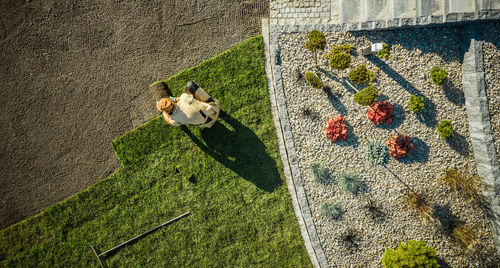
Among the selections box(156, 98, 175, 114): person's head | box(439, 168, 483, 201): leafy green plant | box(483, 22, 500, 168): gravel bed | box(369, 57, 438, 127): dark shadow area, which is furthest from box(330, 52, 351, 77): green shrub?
box(156, 98, 175, 114): person's head

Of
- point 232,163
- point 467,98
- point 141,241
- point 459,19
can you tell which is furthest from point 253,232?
point 459,19

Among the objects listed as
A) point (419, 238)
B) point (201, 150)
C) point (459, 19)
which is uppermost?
point (459, 19)

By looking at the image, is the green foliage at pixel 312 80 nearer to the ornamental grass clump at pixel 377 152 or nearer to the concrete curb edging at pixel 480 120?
the ornamental grass clump at pixel 377 152

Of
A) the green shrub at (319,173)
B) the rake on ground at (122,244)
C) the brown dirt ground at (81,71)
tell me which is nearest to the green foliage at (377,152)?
the green shrub at (319,173)

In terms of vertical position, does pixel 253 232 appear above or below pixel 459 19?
below

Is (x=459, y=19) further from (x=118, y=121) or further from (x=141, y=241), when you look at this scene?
(x=141, y=241)

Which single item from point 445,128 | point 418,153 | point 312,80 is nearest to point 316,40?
point 312,80

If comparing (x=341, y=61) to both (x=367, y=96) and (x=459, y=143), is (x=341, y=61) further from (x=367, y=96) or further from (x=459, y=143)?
(x=459, y=143)
